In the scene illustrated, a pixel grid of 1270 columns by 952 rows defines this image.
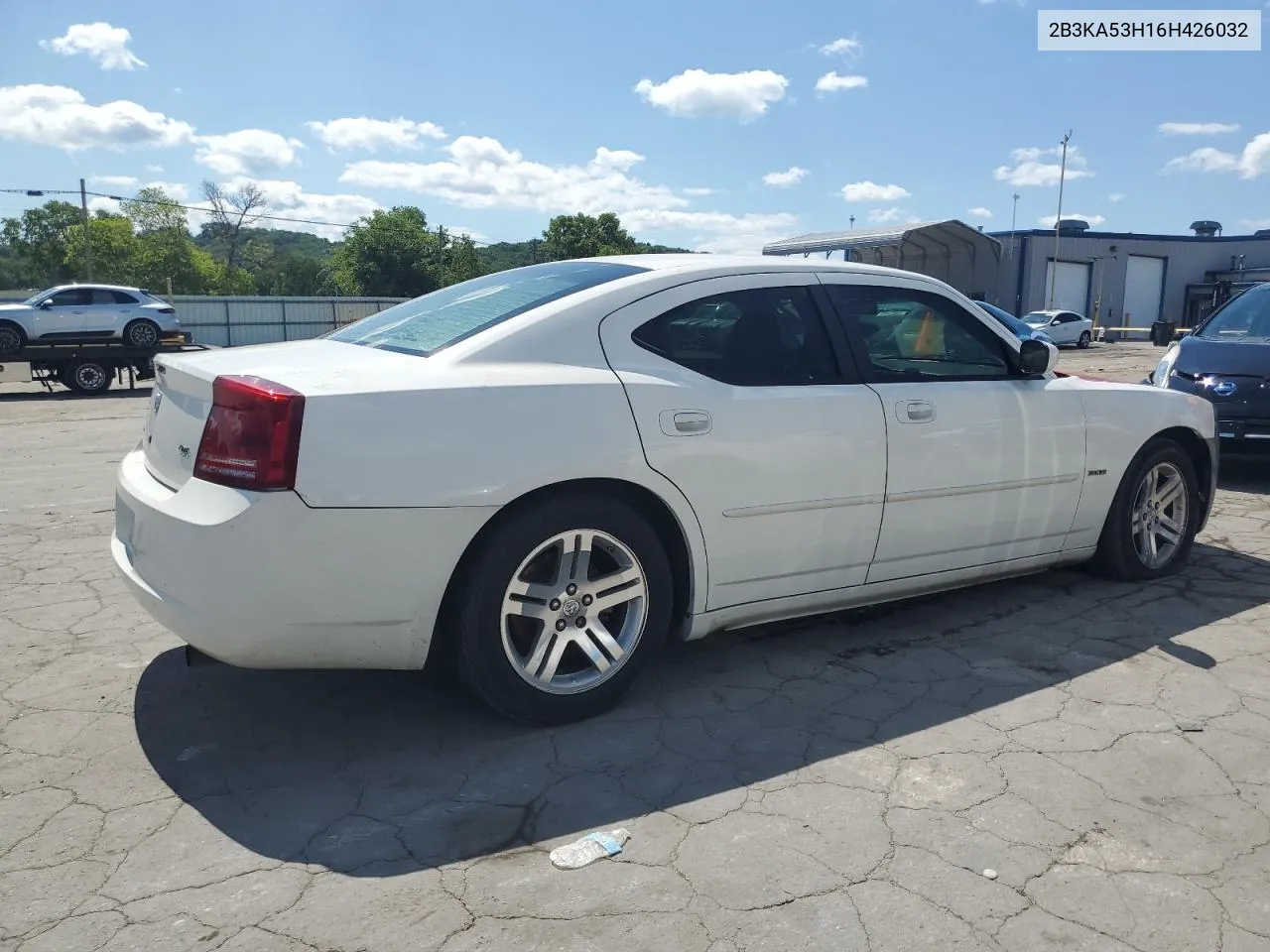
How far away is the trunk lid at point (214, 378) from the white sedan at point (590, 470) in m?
0.01

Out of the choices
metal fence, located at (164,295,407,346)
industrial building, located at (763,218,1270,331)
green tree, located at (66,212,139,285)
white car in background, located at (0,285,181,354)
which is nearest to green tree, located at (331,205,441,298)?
green tree, located at (66,212,139,285)

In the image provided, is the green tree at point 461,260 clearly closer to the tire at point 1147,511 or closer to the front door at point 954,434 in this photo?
the tire at point 1147,511

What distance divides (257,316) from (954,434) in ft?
138

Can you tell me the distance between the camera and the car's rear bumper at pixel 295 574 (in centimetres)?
265

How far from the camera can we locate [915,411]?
3.73 meters

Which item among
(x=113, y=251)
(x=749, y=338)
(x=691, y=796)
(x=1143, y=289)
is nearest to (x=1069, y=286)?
(x=1143, y=289)

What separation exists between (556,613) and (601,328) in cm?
97

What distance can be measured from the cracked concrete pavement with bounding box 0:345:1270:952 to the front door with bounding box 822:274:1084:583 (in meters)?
0.43

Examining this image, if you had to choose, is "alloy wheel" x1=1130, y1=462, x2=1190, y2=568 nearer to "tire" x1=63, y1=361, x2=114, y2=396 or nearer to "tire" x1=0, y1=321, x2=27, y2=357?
"tire" x1=63, y1=361, x2=114, y2=396

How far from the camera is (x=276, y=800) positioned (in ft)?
8.95

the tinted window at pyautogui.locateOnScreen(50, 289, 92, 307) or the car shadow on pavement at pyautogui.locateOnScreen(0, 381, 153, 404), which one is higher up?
the tinted window at pyautogui.locateOnScreen(50, 289, 92, 307)

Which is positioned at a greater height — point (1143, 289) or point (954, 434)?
point (1143, 289)

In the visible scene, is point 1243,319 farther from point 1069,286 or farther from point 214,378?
point 1069,286

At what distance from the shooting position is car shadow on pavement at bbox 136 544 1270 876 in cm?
263
